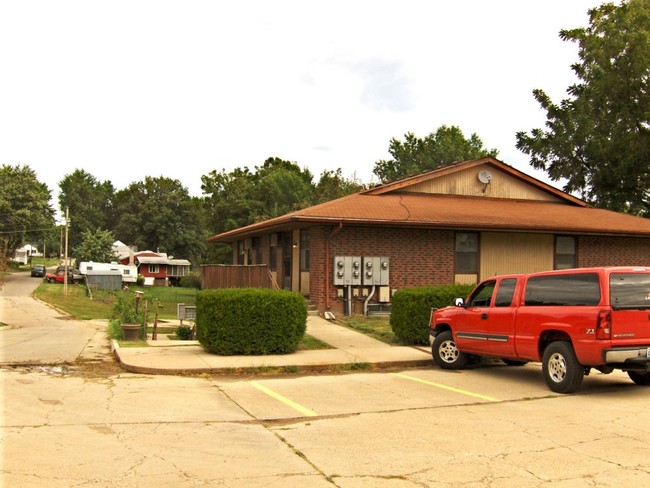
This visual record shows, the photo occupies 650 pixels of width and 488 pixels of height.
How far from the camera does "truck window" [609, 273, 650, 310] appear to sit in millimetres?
8906

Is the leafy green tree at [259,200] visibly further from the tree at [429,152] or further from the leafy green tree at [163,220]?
the leafy green tree at [163,220]

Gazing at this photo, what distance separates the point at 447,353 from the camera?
11.9 metres

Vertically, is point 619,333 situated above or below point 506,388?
above

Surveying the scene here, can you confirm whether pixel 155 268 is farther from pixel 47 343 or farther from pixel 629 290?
pixel 629 290

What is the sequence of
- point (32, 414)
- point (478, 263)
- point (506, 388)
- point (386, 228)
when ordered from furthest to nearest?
point (478, 263) < point (386, 228) < point (506, 388) < point (32, 414)

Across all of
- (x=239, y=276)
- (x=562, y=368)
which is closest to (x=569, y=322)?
(x=562, y=368)

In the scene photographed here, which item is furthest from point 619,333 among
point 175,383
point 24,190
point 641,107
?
point 24,190

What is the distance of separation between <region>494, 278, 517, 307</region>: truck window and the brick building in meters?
8.15

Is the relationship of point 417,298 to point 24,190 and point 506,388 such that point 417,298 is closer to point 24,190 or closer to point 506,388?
point 506,388

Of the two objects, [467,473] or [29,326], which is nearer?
[467,473]

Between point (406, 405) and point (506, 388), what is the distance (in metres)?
2.23

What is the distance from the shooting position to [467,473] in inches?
216

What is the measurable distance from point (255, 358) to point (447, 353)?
374 centimetres

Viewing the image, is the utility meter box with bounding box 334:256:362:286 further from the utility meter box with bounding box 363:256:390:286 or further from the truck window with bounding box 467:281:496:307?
the truck window with bounding box 467:281:496:307
